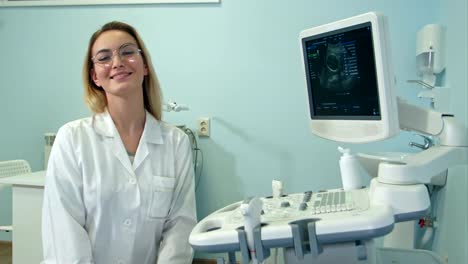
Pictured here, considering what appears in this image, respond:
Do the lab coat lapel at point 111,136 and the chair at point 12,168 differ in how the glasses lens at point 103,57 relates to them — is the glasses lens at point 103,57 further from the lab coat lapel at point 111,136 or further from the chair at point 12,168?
the chair at point 12,168

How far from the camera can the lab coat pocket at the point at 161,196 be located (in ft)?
4.04

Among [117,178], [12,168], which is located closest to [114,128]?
[117,178]

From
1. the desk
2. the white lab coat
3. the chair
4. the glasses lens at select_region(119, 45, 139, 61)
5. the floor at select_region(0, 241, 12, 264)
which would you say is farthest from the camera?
the floor at select_region(0, 241, 12, 264)

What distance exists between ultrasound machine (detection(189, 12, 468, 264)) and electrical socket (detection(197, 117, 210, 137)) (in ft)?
4.29

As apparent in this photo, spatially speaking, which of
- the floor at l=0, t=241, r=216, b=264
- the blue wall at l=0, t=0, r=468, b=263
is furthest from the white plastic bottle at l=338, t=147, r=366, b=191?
the floor at l=0, t=241, r=216, b=264

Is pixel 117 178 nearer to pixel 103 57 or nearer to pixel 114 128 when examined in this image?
pixel 114 128

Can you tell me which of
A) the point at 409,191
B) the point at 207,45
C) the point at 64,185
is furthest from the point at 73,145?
the point at 207,45

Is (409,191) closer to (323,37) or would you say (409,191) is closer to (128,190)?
(323,37)

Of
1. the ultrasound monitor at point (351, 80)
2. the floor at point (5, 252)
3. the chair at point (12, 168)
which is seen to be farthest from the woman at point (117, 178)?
the floor at point (5, 252)

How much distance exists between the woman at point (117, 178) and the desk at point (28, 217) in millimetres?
710

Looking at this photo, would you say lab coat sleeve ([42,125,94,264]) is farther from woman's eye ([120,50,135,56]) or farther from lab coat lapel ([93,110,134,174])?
woman's eye ([120,50,135,56])

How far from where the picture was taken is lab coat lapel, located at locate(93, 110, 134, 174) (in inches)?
48.8

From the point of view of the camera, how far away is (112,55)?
4.14ft

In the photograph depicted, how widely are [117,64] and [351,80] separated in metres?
0.71
